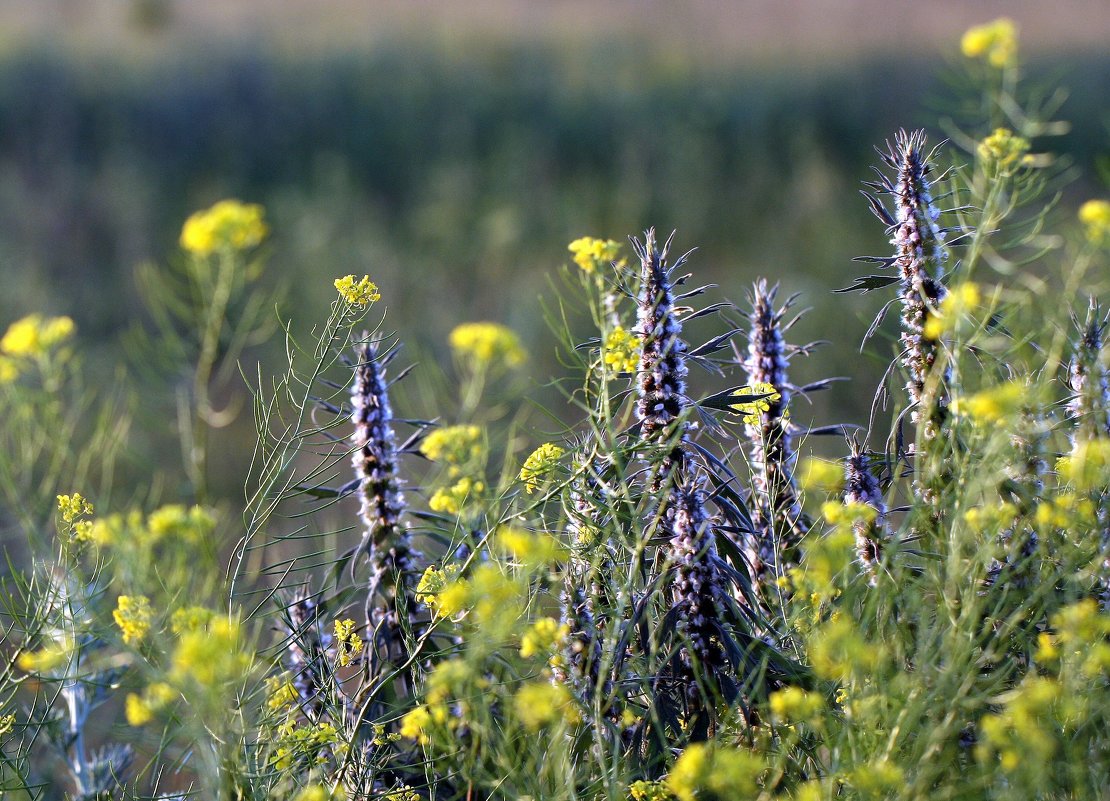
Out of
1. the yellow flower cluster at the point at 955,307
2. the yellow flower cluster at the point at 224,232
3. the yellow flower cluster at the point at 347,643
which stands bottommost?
the yellow flower cluster at the point at 347,643

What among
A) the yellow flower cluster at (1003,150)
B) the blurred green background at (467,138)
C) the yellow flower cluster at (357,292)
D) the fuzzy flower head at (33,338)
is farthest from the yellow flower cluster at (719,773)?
the blurred green background at (467,138)

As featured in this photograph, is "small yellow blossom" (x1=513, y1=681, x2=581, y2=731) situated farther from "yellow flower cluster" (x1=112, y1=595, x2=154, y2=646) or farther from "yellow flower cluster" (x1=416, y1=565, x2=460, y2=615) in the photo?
"yellow flower cluster" (x1=112, y1=595, x2=154, y2=646)

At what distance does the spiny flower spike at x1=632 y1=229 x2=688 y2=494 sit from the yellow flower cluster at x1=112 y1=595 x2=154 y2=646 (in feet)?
2.23

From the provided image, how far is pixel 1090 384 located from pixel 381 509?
1058 millimetres

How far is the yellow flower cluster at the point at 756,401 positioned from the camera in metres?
1.41

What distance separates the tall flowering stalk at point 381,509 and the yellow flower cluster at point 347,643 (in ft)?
0.12

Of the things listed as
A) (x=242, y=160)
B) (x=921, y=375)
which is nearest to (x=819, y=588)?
(x=921, y=375)

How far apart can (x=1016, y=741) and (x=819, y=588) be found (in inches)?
10.4

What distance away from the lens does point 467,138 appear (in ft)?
30.4

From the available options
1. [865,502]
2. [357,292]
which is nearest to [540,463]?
[357,292]

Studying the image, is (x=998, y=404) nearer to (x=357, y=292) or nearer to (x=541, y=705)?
(x=541, y=705)

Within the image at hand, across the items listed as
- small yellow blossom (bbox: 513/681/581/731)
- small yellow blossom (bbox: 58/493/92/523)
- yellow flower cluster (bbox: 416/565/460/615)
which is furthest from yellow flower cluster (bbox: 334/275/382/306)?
small yellow blossom (bbox: 513/681/581/731)

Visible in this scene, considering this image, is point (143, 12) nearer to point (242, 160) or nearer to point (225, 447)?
point (242, 160)

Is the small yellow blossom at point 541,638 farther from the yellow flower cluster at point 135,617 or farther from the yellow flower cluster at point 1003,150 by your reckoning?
the yellow flower cluster at point 1003,150
